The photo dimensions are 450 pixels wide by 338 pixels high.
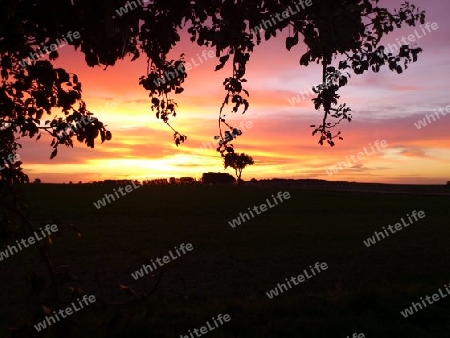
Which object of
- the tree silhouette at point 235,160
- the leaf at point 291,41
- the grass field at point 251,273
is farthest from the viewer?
the grass field at point 251,273

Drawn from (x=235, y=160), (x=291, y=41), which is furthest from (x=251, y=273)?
(x=291, y=41)

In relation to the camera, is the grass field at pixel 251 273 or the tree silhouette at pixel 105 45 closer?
the tree silhouette at pixel 105 45

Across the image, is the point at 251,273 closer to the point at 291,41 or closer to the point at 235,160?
the point at 235,160

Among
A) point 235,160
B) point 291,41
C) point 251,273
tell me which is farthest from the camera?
point 251,273

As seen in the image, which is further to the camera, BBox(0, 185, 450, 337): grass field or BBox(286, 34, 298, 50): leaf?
BBox(0, 185, 450, 337): grass field

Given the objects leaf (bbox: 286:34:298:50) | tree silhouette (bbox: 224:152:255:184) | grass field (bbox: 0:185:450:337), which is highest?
leaf (bbox: 286:34:298:50)

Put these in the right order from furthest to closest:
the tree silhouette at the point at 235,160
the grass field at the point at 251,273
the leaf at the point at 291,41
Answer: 1. the grass field at the point at 251,273
2. the tree silhouette at the point at 235,160
3. the leaf at the point at 291,41

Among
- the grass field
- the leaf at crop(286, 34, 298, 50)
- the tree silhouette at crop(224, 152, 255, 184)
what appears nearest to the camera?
the leaf at crop(286, 34, 298, 50)

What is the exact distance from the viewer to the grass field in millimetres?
9719

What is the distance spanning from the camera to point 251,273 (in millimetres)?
17703

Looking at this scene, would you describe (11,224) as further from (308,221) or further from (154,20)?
(308,221)

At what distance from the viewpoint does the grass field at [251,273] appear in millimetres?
9719

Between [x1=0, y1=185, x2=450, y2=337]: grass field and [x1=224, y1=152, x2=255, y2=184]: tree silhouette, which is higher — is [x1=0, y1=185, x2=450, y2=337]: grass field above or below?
below

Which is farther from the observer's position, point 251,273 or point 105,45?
point 251,273
